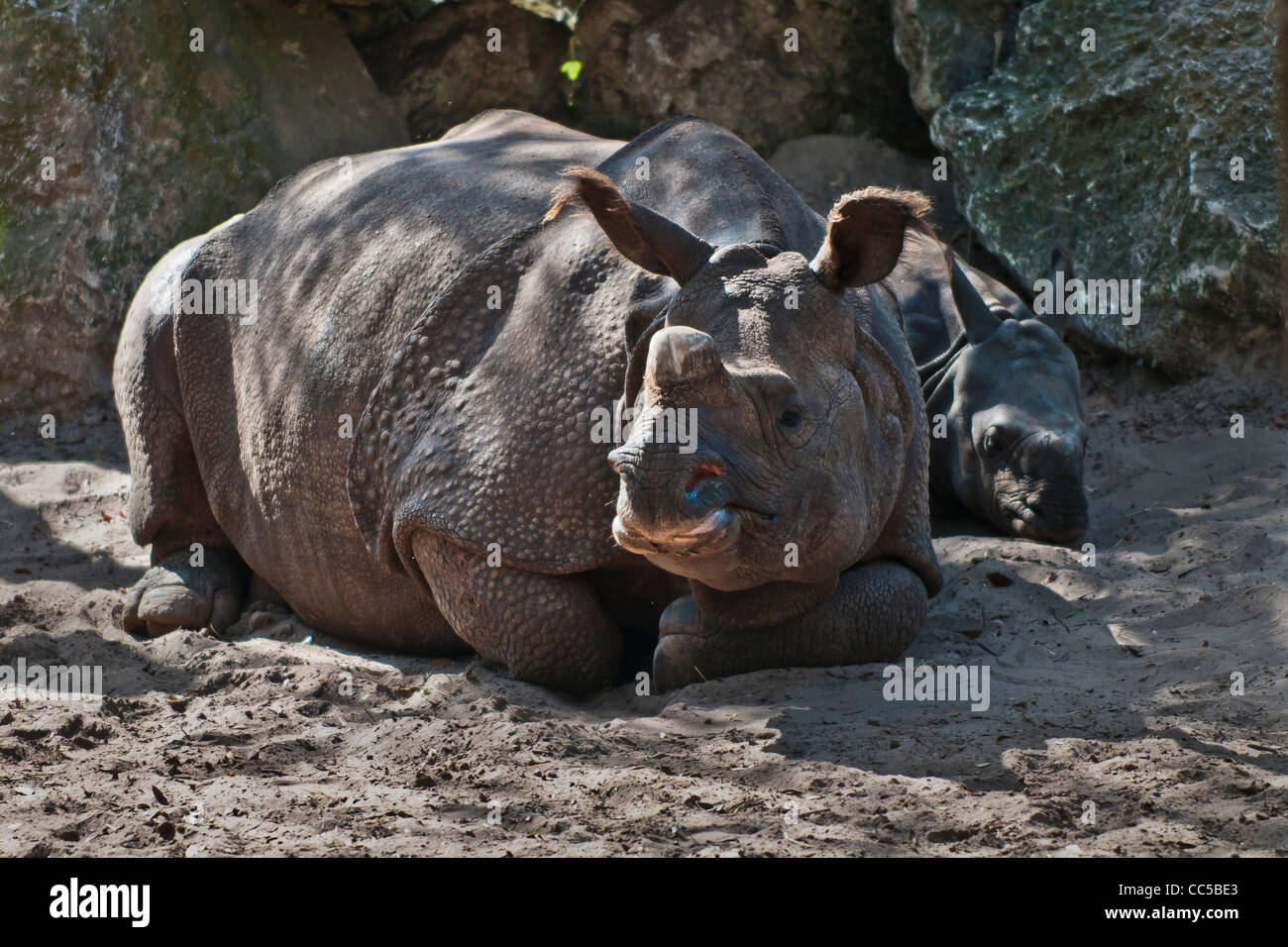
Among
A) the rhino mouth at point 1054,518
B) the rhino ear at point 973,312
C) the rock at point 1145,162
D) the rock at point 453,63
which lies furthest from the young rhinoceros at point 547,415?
the rock at point 1145,162

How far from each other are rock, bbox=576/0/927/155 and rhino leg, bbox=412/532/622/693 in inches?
199

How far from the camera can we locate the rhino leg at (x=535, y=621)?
4.70 metres

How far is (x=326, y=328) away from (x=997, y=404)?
318cm

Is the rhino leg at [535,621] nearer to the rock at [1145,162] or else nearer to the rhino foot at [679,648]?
the rhino foot at [679,648]

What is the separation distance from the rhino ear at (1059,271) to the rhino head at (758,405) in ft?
A: 9.73

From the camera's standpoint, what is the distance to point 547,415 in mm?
4656

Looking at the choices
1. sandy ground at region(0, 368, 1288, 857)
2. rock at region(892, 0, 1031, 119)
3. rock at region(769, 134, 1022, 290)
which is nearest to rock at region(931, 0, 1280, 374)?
rock at region(892, 0, 1031, 119)

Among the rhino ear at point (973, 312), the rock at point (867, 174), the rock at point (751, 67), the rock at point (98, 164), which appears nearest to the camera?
the rhino ear at point (973, 312)

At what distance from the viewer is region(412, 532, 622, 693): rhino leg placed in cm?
470

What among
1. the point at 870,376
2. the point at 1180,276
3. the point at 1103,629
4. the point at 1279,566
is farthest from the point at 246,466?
the point at 1180,276

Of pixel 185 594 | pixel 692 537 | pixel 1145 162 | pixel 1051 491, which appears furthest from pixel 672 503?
pixel 1145 162

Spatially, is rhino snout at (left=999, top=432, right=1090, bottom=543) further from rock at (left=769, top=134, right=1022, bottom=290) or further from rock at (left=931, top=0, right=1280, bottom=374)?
rock at (left=769, top=134, right=1022, bottom=290)

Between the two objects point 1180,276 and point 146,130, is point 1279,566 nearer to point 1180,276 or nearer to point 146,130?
point 1180,276

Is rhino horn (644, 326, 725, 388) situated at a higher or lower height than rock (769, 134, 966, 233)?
lower
